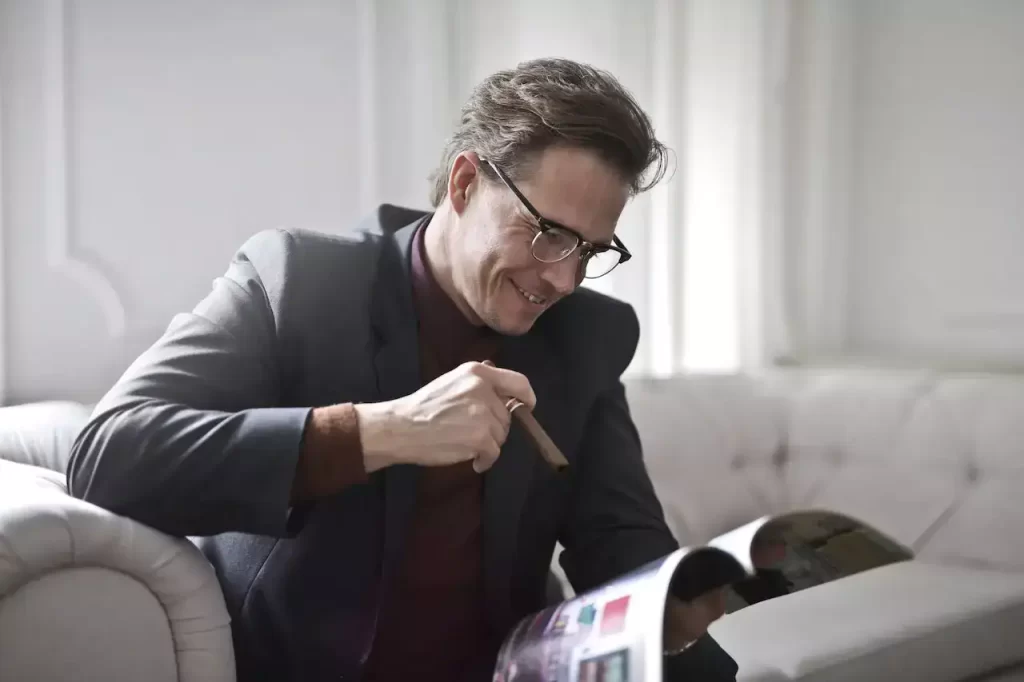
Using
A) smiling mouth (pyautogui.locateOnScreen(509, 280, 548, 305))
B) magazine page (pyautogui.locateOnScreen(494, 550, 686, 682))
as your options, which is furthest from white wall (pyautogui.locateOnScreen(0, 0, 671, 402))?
magazine page (pyautogui.locateOnScreen(494, 550, 686, 682))

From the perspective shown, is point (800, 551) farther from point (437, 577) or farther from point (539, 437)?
point (437, 577)

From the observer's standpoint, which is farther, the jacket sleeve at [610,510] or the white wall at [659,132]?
the white wall at [659,132]

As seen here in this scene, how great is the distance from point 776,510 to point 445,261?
0.98 m

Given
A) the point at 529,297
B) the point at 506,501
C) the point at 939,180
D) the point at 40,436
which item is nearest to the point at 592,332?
the point at 529,297

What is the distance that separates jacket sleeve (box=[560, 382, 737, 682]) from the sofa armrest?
46 cm

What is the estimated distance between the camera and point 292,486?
2.74 ft

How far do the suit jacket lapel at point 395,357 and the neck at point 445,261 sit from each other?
1.3 inches

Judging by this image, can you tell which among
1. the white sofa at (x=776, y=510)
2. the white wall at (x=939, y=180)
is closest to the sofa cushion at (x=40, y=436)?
the white sofa at (x=776, y=510)

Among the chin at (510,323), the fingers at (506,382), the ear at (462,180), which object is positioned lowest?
the fingers at (506,382)

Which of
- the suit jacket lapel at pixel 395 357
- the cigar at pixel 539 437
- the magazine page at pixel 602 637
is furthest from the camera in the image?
the suit jacket lapel at pixel 395 357

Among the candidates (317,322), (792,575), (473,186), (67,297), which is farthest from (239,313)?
(67,297)

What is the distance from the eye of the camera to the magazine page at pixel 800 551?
2.79 feet

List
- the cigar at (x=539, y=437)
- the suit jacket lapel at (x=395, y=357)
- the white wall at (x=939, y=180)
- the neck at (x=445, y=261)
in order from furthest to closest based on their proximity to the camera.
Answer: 1. the white wall at (x=939, y=180)
2. the neck at (x=445, y=261)
3. the suit jacket lapel at (x=395, y=357)
4. the cigar at (x=539, y=437)

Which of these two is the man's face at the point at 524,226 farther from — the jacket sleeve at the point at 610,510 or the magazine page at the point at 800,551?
the magazine page at the point at 800,551
